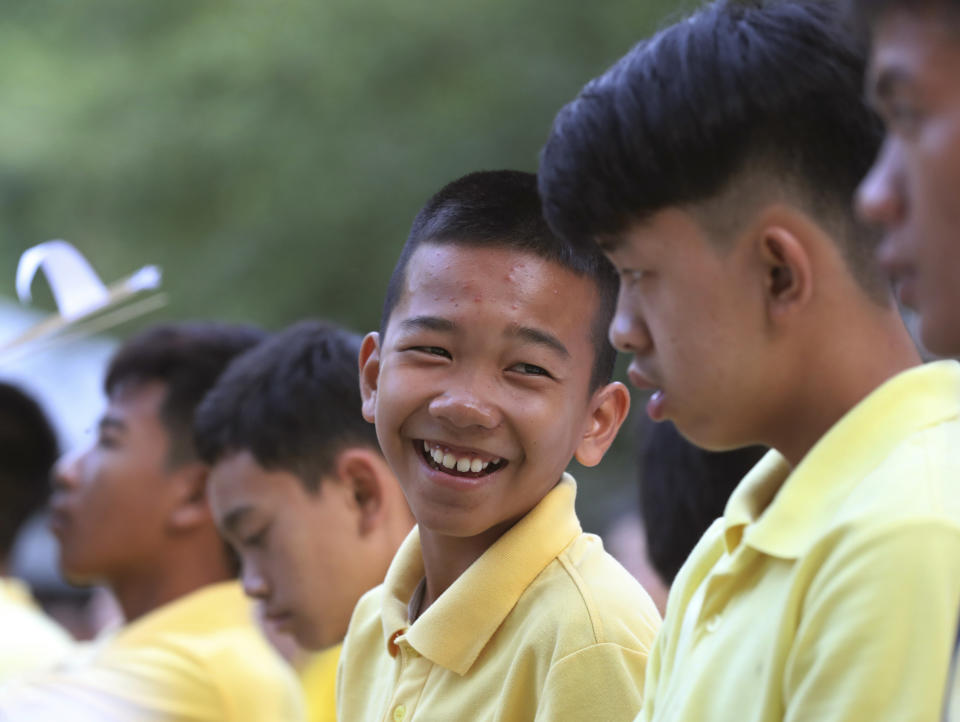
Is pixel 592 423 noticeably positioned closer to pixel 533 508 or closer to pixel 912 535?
pixel 533 508

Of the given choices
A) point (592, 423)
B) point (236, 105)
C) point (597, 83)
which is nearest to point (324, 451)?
point (592, 423)

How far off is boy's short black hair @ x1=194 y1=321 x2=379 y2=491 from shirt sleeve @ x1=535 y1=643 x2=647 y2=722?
1076 millimetres

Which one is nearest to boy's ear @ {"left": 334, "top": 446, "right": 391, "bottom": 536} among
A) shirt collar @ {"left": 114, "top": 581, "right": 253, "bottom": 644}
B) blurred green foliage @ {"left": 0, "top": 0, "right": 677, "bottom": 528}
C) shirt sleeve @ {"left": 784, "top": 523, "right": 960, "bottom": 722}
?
shirt collar @ {"left": 114, "top": 581, "right": 253, "bottom": 644}

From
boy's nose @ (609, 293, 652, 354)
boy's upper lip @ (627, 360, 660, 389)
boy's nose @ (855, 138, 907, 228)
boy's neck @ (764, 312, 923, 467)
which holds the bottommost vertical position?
boy's neck @ (764, 312, 923, 467)

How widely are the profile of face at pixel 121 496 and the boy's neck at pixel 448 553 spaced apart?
1.44 m

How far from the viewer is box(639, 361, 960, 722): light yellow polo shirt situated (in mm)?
1172

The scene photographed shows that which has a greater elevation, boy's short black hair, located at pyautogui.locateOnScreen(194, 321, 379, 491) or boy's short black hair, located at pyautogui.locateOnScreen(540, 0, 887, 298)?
boy's short black hair, located at pyautogui.locateOnScreen(540, 0, 887, 298)

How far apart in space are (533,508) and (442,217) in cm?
44

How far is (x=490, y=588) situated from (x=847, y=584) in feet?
2.43

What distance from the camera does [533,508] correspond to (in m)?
1.96

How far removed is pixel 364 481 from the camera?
8.95ft

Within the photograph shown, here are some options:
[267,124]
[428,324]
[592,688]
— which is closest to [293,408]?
[428,324]

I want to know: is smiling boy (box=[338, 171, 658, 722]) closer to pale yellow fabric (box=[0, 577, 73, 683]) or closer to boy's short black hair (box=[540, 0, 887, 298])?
boy's short black hair (box=[540, 0, 887, 298])

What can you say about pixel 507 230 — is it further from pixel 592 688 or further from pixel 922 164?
pixel 922 164
